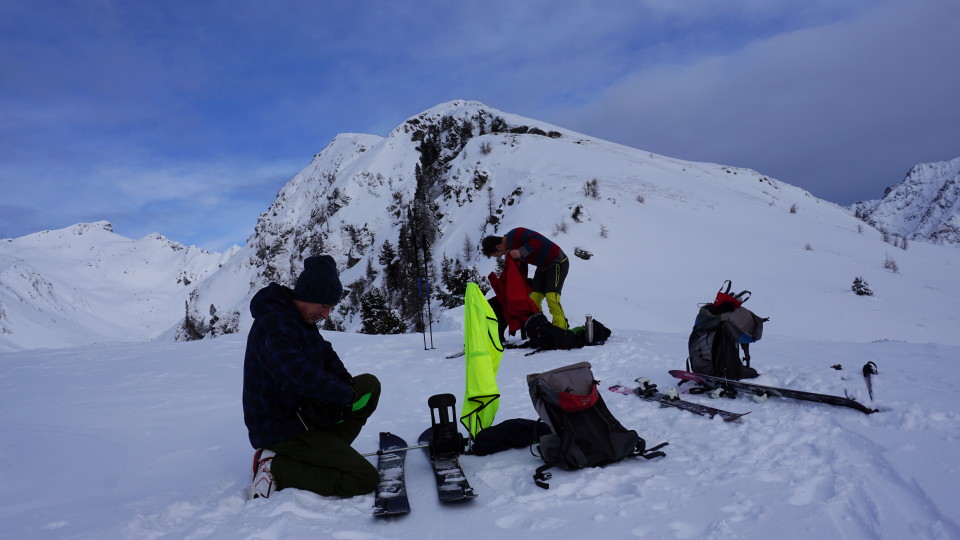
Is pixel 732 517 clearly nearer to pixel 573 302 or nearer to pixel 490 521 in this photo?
pixel 490 521

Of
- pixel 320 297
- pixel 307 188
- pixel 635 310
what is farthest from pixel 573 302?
pixel 307 188

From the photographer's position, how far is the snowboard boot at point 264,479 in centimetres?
304

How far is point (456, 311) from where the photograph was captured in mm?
14586

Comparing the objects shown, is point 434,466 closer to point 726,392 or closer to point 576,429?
point 576,429

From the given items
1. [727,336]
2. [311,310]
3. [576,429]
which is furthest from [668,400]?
[311,310]

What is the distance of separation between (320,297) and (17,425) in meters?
5.09

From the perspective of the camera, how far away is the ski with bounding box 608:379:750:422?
408cm

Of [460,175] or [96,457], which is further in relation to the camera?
[460,175]

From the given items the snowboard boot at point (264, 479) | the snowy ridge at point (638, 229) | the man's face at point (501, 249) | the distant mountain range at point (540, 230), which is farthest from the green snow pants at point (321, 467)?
the snowy ridge at point (638, 229)

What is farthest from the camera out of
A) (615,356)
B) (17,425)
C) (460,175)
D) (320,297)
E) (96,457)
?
(460,175)

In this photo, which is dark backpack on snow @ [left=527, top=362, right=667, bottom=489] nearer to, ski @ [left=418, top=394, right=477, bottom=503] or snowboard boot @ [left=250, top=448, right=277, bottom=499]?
Answer: ski @ [left=418, top=394, right=477, bottom=503]

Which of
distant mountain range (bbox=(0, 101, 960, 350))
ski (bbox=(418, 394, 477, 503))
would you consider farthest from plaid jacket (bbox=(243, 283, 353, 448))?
distant mountain range (bbox=(0, 101, 960, 350))

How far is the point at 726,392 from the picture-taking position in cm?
470

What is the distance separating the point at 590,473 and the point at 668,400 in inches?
77.2
